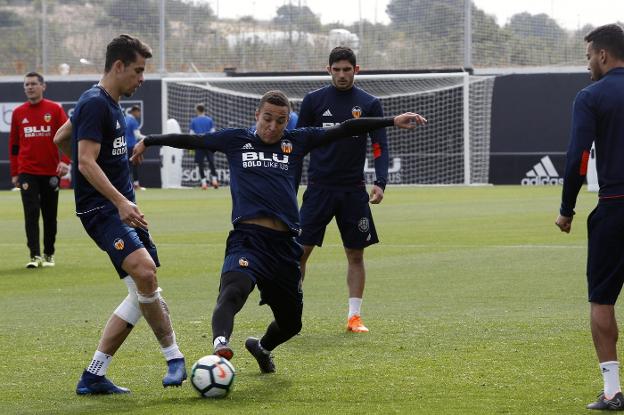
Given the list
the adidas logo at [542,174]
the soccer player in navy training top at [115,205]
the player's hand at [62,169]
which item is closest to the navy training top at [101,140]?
the soccer player in navy training top at [115,205]

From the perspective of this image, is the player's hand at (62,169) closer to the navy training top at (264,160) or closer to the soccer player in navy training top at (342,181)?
the soccer player in navy training top at (342,181)

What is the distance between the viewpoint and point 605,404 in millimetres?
6562

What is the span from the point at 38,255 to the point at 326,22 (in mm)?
28424

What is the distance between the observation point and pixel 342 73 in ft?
33.1

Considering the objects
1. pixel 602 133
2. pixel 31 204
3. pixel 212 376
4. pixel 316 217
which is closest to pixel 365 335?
pixel 316 217

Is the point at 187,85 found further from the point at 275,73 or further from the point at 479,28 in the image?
the point at 479,28

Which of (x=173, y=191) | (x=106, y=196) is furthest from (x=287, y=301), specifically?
(x=173, y=191)

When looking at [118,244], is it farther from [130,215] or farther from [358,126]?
[358,126]

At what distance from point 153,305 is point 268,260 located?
772mm

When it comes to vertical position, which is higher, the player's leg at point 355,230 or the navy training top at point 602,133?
the navy training top at point 602,133

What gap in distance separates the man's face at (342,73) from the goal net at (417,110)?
27.3m

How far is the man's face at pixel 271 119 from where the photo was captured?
7.60 m

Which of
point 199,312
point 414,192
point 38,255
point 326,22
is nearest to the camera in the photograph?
point 199,312

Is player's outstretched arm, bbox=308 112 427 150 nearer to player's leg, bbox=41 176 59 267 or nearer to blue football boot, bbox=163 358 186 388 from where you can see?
blue football boot, bbox=163 358 186 388
